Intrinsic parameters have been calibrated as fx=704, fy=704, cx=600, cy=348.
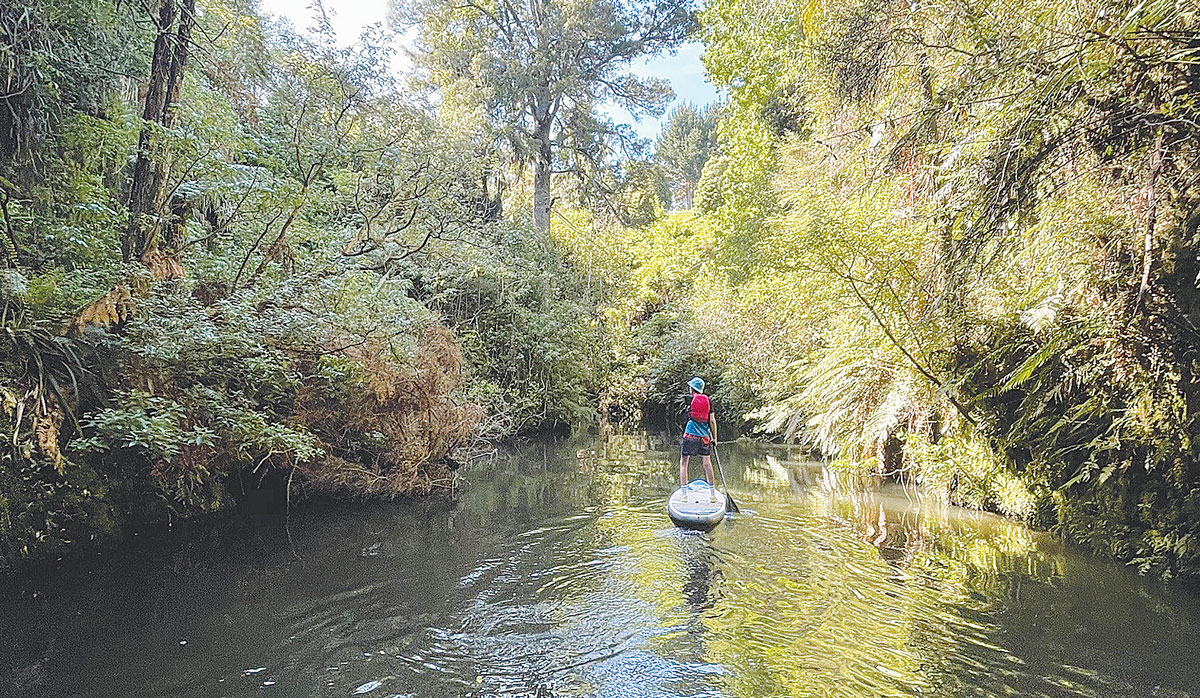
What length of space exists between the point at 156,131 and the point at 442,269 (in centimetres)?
801

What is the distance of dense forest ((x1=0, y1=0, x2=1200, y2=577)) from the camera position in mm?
5531

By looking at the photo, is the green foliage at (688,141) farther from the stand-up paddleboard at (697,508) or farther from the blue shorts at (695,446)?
the stand-up paddleboard at (697,508)

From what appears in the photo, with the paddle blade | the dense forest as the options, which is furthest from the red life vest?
the dense forest

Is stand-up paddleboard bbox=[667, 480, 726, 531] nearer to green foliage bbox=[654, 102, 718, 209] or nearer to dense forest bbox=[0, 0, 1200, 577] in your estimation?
dense forest bbox=[0, 0, 1200, 577]

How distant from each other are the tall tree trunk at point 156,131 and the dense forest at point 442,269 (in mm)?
28

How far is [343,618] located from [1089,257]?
6.89m

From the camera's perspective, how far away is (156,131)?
23.4 ft

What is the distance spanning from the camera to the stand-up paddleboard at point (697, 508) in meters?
7.94

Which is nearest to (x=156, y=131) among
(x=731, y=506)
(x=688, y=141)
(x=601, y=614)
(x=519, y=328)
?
(x=601, y=614)

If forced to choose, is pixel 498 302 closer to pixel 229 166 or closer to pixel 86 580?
pixel 229 166

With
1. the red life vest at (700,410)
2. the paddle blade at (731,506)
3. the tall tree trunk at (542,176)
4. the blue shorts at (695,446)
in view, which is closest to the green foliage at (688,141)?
the tall tree trunk at (542,176)

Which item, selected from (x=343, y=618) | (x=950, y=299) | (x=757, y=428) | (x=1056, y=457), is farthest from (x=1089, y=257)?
(x=757, y=428)

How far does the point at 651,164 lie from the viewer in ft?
80.9

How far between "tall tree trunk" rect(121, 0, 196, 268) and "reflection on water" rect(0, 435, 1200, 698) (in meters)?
3.25
